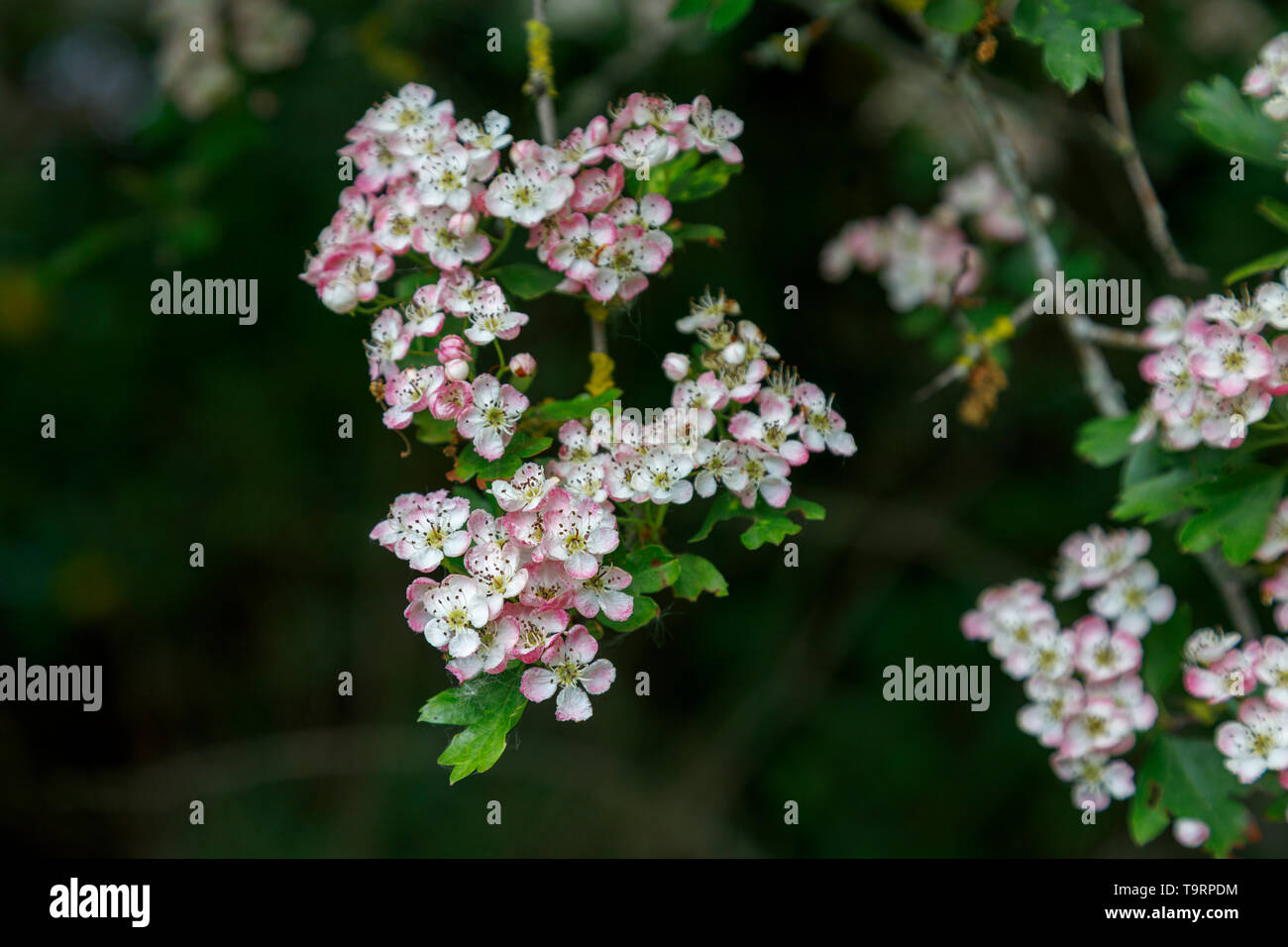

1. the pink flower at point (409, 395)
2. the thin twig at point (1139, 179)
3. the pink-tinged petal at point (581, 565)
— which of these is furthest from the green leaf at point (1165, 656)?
the pink flower at point (409, 395)

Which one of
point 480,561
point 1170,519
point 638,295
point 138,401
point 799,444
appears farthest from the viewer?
point 138,401

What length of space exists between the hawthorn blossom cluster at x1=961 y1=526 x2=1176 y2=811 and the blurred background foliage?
110 centimetres

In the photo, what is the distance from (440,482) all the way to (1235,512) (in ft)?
8.91

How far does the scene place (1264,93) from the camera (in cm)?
182

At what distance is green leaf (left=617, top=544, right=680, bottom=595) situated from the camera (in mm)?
1438

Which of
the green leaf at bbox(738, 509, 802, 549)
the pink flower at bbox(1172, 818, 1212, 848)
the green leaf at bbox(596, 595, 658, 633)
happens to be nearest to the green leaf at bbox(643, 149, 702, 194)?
the green leaf at bbox(738, 509, 802, 549)

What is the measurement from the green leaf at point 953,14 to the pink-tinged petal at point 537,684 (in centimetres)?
122

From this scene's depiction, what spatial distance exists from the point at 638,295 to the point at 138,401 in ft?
9.39

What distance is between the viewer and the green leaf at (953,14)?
1.77m

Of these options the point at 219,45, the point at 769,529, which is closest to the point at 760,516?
the point at 769,529

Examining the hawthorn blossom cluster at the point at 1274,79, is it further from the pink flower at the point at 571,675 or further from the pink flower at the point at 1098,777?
the pink flower at the point at 571,675

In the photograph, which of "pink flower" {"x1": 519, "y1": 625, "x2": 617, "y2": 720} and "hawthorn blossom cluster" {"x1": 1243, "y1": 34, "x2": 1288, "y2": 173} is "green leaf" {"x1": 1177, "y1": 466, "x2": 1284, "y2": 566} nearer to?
"hawthorn blossom cluster" {"x1": 1243, "y1": 34, "x2": 1288, "y2": 173}
